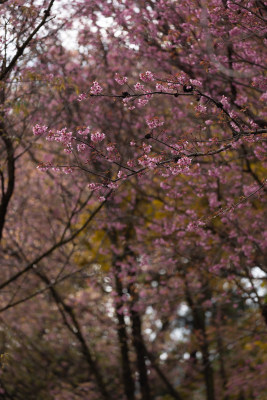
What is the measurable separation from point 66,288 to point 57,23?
7.33m

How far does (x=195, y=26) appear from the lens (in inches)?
283

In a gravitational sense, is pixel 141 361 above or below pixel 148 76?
above

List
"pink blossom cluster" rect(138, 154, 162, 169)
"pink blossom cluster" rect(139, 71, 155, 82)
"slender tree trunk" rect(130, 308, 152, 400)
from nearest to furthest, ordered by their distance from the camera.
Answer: "pink blossom cluster" rect(138, 154, 162, 169), "pink blossom cluster" rect(139, 71, 155, 82), "slender tree trunk" rect(130, 308, 152, 400)

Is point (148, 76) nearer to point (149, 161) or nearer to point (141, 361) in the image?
point (149, 161)

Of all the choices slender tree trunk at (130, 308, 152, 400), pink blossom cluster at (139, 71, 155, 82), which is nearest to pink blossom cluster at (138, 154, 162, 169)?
pink blossom cluster at (139, 71, 155, 82)

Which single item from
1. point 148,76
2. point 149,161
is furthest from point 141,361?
point 148,76

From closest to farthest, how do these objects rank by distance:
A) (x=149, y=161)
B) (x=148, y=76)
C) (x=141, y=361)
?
(x=149, y=161)
(x=148, y=76)
(x=141, y=361)

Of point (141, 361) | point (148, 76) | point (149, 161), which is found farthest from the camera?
point (141, 361)

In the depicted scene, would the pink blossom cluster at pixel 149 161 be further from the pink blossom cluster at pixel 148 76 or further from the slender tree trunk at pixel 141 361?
the slender tree trunk at pixel 141 361


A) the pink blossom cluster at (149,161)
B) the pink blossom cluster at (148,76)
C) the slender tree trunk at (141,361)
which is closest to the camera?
the pink blossom cluster at (149,161)

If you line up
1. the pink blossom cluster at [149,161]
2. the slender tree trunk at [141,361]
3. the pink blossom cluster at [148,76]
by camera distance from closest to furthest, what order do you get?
the pink blossom cluster at [149,161], the pink blossom cluster at [148,76], the slender tree trunk at [141,361]

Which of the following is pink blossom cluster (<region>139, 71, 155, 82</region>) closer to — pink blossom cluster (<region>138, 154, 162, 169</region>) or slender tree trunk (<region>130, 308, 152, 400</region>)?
pink blossom cluster (<region>138, 154, 162, 169</region>)

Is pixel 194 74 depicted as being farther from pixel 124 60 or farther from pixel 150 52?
pixel 124 60

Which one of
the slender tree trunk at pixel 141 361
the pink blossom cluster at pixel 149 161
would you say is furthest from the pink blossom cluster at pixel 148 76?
the slender tree trunk at pixel 141 361
